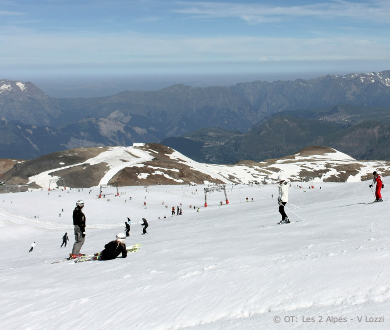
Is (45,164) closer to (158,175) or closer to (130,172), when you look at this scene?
(130,172)

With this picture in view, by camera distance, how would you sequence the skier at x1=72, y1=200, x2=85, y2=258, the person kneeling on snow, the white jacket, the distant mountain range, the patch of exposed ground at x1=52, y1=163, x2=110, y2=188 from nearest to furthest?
1. the person kneeling on snow
2. the skier at x1=72, y1=200, x2=85, y2=258
3. the white jacket
4. the patch of exposed ground at x1=52, y1=163, x2=110, y2=188
5. the distant mountain range

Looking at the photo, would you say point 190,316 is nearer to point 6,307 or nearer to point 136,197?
point 6,307

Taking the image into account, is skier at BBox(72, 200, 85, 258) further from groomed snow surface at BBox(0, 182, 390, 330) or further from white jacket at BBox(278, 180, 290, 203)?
white jacket at BBox(278, 180, 290, 203)

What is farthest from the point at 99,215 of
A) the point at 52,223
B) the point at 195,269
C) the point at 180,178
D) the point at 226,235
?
the point at 180,178

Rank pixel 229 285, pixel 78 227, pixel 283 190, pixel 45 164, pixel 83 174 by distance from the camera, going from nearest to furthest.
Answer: pixel 229 285
pixel 78 227
pixel 283 190
pixel 83 174
pixel 45 164

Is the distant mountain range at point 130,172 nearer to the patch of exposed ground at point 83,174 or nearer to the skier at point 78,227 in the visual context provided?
the patch of exposed ground at point 83,174

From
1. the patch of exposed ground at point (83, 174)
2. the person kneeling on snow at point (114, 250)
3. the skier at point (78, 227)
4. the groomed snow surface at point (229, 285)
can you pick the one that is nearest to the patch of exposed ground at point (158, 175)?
the patch of exposed ground at point (83, 174)

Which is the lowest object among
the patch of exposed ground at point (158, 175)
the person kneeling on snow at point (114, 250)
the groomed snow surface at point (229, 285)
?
the patch of exposed ground at point (158, 175)

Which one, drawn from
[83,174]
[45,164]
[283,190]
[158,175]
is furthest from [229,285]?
[45,164]

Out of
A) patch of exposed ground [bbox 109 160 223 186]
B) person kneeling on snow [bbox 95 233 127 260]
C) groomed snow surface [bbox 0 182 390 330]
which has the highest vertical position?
groomed snow surface [bbox 0 182 390 330]

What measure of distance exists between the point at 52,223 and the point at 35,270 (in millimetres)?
36268

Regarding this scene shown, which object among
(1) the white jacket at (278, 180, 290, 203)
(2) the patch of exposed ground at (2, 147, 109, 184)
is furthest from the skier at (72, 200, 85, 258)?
(2) the patch of exposed ground at (2, 147, 109, 184)

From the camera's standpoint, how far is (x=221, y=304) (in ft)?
27.5

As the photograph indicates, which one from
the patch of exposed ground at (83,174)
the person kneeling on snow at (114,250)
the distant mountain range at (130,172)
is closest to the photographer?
the person kneeling on snow at (114,250)
